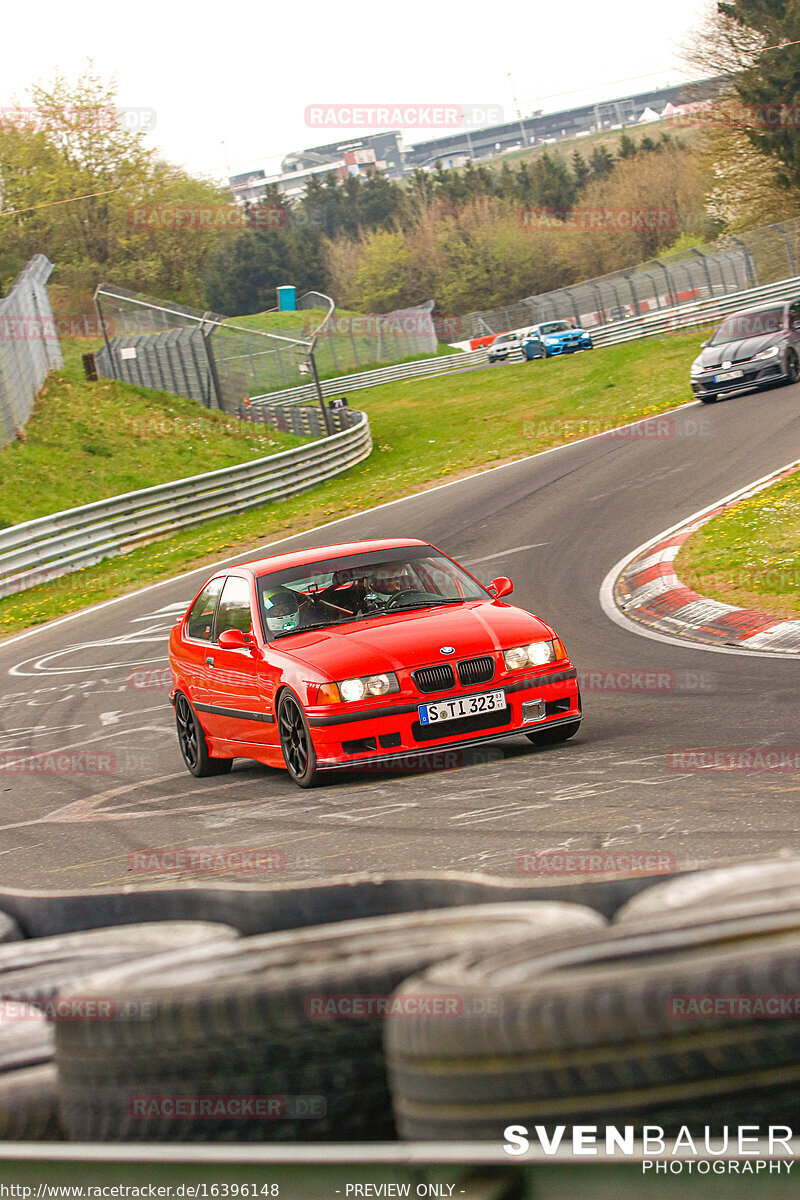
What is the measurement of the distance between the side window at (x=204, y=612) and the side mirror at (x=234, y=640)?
76 cm

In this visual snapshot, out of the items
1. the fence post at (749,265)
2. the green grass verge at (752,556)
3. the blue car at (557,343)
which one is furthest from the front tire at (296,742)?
the fence post at (749,265)

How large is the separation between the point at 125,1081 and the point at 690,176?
318 ft

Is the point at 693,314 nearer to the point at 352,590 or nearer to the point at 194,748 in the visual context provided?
the point at 352,590

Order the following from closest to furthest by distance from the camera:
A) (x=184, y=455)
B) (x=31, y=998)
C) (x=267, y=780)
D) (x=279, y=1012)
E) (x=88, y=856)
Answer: (x=279, y=1012) → (x=31, y=998) → (x=88, y=856) → (x=267, y=780) → (x=184, y=455)

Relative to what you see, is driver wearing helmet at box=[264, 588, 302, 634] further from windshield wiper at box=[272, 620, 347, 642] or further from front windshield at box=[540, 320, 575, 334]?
front windshield at box=[540, 320, 575, 334]

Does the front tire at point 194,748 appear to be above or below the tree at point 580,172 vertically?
below

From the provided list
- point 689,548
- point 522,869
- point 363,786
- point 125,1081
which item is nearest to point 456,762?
point 363,786

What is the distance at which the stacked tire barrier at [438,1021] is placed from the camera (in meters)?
2.09

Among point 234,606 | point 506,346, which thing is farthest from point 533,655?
point 506,346

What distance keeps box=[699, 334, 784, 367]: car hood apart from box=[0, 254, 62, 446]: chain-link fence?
54.0 feet

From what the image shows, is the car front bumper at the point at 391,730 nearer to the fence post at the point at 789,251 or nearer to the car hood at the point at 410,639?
the car hood at the point at 410,639

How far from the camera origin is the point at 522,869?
4652 mm

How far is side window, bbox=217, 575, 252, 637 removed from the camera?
8547 millimetres

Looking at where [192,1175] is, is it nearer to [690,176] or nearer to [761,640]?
[761,640]
